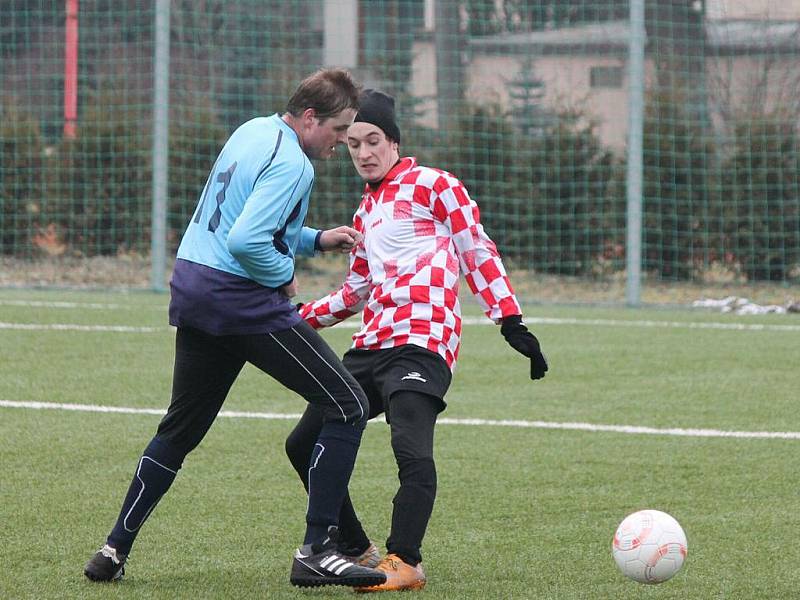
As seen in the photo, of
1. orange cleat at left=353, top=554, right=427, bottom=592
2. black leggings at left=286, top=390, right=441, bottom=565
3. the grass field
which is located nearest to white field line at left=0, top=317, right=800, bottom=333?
the grass field

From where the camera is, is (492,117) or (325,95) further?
(492,117)

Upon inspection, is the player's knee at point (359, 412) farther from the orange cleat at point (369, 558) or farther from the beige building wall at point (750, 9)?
the beige building wall at point (750, 9)

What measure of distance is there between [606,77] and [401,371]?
43.8 feet

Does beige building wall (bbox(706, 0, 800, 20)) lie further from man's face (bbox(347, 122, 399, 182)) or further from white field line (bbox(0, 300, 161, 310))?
man's face (bbox(347, 122, 399, 182))

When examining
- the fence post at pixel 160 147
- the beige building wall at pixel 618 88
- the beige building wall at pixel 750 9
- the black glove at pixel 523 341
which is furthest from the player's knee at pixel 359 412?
the beige building wall at pixel 750 9

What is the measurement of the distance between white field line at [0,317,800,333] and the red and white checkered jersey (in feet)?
21.3

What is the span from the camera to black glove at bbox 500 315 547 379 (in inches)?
176

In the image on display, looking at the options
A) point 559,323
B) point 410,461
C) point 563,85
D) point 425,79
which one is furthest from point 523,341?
point 563,85

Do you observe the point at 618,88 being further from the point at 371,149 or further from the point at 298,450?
the point at 298,450

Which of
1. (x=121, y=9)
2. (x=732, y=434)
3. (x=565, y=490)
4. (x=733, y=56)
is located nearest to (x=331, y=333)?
(x=732, y=434)

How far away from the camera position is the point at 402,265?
458 centimetres

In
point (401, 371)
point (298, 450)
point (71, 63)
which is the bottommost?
point (298, 450)

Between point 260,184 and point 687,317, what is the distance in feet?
29.8

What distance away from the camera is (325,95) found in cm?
424
